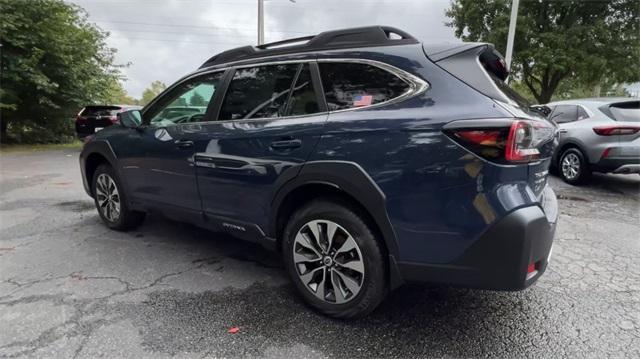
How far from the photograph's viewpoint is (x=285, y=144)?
260 cm

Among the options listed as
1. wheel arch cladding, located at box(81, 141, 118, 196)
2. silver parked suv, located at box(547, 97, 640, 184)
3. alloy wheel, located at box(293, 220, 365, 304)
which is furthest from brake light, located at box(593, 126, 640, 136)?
wheel arch cladding, located at box(81, 141, 118, 196)

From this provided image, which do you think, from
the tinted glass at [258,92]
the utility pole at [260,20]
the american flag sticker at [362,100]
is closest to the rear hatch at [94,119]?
the utility pole at [260,20]

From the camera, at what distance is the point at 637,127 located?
591cm

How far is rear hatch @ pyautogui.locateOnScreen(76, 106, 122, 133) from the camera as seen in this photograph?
1193cm

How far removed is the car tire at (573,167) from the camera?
6666 millimetres

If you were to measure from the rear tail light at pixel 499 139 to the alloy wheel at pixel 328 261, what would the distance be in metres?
→ 0.89

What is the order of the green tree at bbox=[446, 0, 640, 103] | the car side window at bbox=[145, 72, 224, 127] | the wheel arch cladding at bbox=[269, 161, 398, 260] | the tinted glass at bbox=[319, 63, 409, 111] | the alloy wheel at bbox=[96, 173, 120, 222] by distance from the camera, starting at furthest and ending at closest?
the green tree at bbox=[446, 0, 640, 103]
the alloy wheel at bbox=[96, 173, 120, 222]
the car side window at bbox=[145, 72, 224, 127]
the tinted glass at bbox=[319, 63, 409, 111]
the wheel arch cladding at bbox=[269, 161, 398, 260]

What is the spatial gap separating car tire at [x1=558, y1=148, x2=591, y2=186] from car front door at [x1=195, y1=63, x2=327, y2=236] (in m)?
6.05

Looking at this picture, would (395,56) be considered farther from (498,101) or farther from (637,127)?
(637,127)

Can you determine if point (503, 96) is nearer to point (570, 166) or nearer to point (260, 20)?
point (570, 166)

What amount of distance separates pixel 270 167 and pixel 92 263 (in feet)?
6.57

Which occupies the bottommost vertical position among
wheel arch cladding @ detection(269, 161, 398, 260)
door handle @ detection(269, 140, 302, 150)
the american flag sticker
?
wheel arch cladding @ detection(269, 161, 398, 260)

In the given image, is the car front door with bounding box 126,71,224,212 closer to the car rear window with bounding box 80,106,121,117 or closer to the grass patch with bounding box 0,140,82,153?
the car rear window with bounding box 80,106,121,117

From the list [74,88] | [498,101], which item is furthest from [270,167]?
[74,88]
